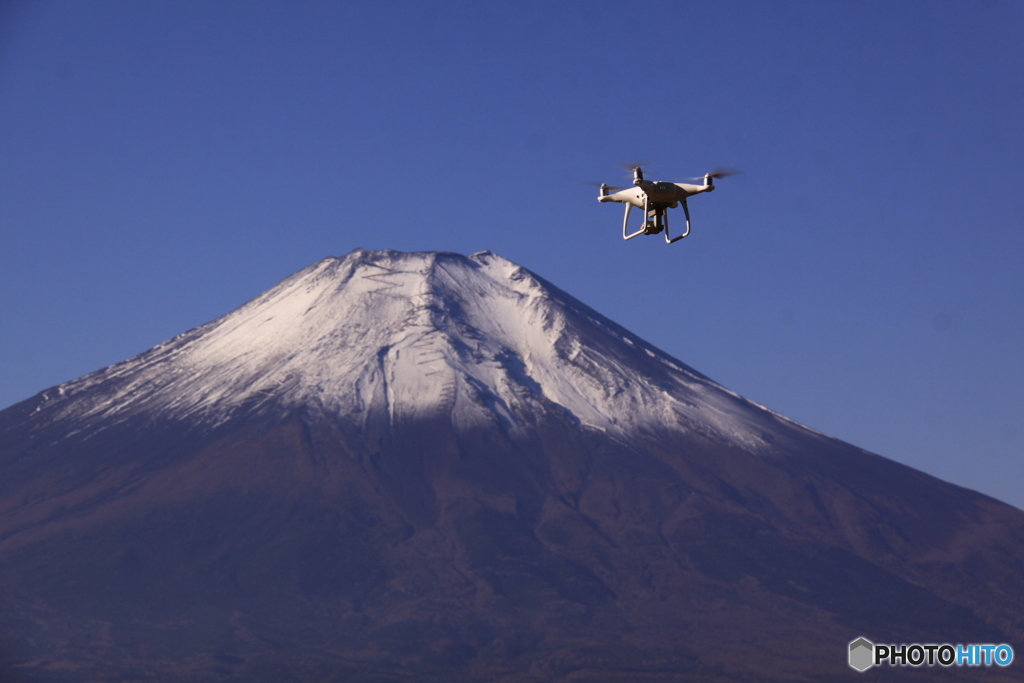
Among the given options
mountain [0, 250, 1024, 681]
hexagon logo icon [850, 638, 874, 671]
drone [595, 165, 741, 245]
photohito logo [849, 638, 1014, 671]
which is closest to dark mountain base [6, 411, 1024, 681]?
mountain [0, 250, 1024, 681]

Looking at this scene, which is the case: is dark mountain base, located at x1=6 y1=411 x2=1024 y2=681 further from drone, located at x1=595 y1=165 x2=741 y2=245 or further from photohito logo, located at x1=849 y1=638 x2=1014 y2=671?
drone, located at x1=595 y1=165 x2=741 y2=245

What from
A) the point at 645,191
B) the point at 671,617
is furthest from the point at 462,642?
the point at 645,191

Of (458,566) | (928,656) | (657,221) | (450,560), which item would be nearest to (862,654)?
(928,656)

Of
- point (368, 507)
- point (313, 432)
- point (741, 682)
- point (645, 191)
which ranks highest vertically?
point (313, 432)

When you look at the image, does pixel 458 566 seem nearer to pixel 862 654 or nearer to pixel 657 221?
pixel 862 654

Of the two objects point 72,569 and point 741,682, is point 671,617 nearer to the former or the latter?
point 741,682

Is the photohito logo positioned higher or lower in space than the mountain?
lower

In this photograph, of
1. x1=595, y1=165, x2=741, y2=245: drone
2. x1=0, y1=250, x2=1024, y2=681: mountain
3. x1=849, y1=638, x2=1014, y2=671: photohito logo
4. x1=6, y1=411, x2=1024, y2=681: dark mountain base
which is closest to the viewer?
x1=595, y1=165, x2=741, y2=245: drone
